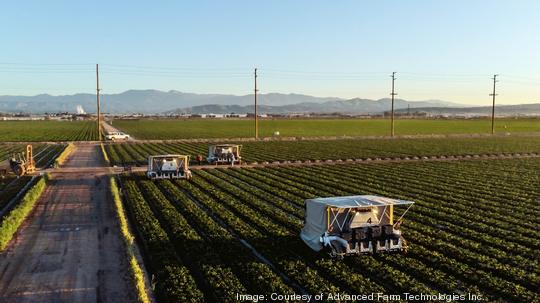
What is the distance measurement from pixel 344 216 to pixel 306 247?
6.44 ft

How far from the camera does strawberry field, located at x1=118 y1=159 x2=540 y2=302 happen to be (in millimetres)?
14555

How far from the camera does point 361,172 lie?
4109cm

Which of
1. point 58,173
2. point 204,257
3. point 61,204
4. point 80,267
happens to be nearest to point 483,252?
point 204,257

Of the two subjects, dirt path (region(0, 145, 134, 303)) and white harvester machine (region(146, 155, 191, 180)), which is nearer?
dirt path (region(0, 145, 134, 303))

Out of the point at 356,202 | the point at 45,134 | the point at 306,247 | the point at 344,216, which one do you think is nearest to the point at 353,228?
the point at 344,216

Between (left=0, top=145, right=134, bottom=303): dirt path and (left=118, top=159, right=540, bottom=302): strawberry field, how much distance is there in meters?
1.21

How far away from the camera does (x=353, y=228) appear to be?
1730 centimetres

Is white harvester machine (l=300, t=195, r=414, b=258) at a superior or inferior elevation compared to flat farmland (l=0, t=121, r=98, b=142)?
superior

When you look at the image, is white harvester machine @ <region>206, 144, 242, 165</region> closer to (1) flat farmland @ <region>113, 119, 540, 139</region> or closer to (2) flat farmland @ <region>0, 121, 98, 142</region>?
(1) flat farmland @ <region>113, 119, 540, 139</region>

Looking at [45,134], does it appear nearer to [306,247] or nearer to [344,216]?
[306,247]

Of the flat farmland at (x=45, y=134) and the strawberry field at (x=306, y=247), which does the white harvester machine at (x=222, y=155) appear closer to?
the strawberry field at (x=306, y=247)

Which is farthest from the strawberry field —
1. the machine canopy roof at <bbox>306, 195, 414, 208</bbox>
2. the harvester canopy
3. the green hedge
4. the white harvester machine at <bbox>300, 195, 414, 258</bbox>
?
the green hedge

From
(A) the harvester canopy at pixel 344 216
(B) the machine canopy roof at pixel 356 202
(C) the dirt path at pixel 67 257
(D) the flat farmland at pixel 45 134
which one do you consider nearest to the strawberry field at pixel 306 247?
(A) the harvester canopy at pixel 344 216

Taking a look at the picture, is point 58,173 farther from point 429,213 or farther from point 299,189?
point 429,213
